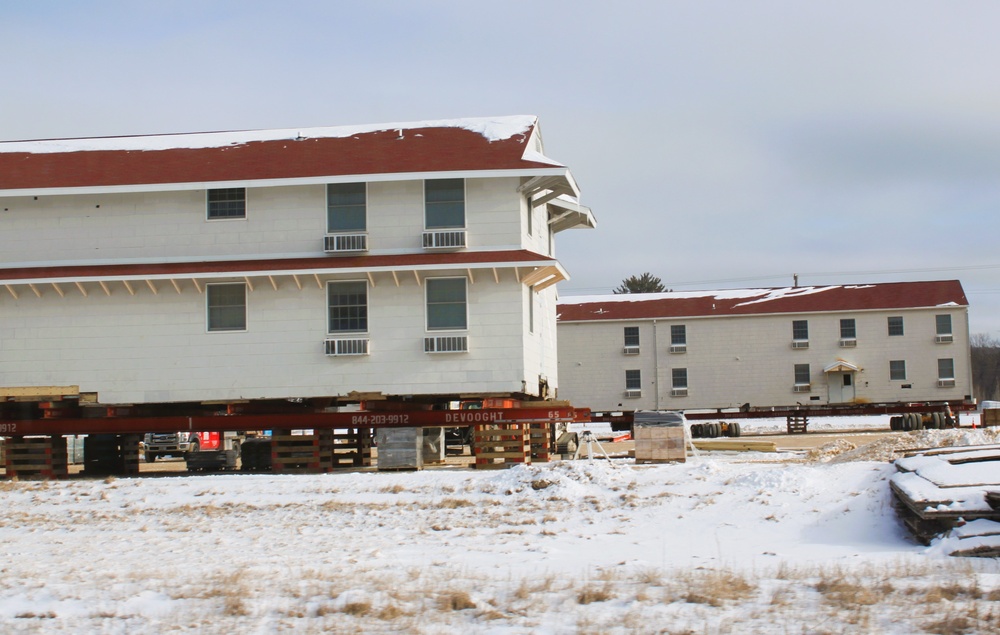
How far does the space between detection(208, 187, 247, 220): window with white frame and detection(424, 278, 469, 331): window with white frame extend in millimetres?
4815

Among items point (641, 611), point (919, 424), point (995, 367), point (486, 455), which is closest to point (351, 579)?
point (641, 611)

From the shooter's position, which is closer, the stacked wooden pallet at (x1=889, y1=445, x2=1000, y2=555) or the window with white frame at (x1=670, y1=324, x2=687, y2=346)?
the stacked wooden pallet at (x1=889, y1=445, x2=1000, y2=555)

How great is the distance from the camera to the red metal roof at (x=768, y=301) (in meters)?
51.8

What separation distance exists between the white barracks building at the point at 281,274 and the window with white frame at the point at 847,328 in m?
30.0

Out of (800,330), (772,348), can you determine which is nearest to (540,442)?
(772,348)

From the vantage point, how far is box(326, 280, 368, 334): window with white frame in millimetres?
24547

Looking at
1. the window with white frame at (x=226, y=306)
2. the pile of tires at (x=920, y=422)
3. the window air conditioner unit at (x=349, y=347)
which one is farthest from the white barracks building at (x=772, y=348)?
the window with white frame at (x=226, y=306)

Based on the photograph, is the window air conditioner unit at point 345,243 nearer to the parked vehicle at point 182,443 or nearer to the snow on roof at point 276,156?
the snow on roof at point 276,156

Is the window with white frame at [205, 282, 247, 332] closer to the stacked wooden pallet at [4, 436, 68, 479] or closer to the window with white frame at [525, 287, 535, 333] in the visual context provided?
the stacked wooden pallet at [4, 436, 68, 479]

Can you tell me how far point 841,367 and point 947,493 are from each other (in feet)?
127

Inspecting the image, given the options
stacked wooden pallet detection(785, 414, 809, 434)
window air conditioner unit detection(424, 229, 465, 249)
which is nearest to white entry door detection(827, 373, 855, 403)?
stacked wooden pallet detection(785, 414, 809, 434)

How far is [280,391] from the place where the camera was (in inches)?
966

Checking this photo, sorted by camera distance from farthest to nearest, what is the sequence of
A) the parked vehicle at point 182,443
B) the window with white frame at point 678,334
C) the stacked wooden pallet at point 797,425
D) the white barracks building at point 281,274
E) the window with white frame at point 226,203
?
the window with white frame at point 678,334 < the stacked wooden pallet at point 797,425 < the parked vehicle at point 182,443 < the window with white frame at point 226,203 < the white barracks building at point 281,274

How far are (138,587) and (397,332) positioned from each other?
13.2 m
